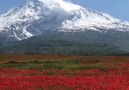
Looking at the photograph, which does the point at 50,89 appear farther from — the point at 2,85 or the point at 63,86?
the point at 2,85

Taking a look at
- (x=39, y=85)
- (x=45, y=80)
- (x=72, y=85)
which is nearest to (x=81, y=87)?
(x=72, y=85)

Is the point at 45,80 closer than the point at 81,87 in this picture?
No

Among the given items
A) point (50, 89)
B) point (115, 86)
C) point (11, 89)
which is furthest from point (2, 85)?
point (115, 86)

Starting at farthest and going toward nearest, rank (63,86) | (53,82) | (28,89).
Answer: (53,82)
(63,86)
(28,89)

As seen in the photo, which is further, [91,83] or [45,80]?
[45,80]

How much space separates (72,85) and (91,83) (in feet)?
6.57

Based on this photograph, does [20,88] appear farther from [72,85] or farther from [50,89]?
[72,85]

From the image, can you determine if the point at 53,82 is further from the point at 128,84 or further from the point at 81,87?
the point at 128,84

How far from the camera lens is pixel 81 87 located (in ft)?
90.5

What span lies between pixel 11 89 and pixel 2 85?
168 centimetres

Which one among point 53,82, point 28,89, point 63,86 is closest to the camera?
point 28,89

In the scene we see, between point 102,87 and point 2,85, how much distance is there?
685 cm

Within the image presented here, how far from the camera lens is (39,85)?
28.5 m

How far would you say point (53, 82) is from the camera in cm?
3038
